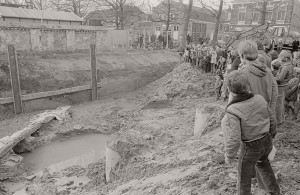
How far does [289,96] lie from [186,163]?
3.56 m

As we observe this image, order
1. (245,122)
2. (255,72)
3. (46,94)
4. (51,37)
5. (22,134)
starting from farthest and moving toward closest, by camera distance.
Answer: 1. (51,37)
2. (46,94)
3. (22,134)
4. (255,72)
5. (245,122)

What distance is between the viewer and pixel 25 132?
9.52 meters

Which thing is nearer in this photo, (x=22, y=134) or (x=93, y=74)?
(x=22, y=134)

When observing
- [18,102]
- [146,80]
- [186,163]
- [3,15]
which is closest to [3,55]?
[18,102]

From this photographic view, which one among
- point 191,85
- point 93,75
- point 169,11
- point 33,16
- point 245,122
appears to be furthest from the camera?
point 169,11

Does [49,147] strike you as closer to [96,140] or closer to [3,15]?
[96,140]

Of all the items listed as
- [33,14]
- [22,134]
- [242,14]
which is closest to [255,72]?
[22,134]

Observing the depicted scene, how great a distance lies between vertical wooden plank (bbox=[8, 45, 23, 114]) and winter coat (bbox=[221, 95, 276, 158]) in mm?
11766

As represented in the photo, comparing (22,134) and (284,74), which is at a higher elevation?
(284,74)

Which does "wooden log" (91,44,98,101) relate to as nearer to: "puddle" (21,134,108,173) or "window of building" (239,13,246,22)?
"puddle" (21,134,108,173)

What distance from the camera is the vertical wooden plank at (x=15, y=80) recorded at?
12641 millimetres

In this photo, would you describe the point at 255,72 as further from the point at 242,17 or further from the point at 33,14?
the point at 242,17

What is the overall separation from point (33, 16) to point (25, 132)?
51.4ft

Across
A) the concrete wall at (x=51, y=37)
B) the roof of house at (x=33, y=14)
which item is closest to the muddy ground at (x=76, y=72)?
the concrete wall at (x=51, y=37)
